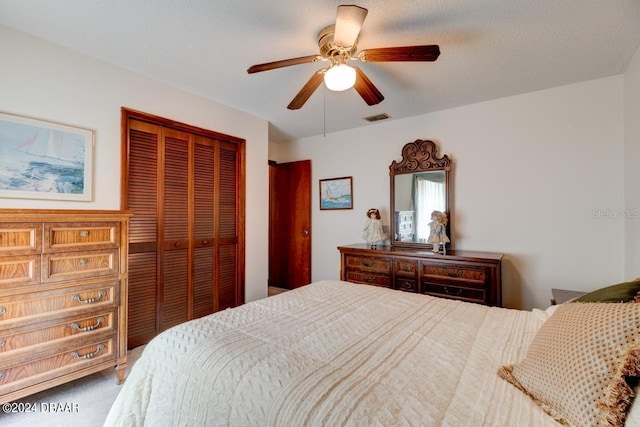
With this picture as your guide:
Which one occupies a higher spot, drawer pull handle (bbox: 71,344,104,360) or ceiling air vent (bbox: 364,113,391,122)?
ceiling air vent (bbox: 364,113,391,122)

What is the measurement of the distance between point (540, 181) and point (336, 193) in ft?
7.72

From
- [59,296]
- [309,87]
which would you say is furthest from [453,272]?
[59,296]

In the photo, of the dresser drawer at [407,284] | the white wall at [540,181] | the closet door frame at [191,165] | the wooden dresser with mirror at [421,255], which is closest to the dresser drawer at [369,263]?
the wooden dresser with mirror at [421,255]

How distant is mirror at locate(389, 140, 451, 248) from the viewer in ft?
10.6

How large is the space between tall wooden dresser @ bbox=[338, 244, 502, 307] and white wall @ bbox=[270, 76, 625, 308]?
15.6 inches

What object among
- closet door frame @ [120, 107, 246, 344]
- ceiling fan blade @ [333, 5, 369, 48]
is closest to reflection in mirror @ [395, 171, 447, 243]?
closet door frame @ [120, 107, 246, 344]

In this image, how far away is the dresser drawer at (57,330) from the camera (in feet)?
5.27

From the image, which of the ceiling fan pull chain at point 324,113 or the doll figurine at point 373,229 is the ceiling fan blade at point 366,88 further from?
the doll figurine at point 373,229

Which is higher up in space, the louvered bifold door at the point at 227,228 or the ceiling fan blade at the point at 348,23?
the ceiling fan blade at the point at 348,23

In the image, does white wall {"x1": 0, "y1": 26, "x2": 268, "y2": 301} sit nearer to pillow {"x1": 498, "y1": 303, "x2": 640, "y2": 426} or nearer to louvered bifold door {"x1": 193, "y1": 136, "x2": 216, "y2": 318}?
louvered bifold door {"x1": 193, "y1": 136, "x2": 216, "y2": 318}

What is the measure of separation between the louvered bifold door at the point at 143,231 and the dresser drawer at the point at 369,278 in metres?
2.04

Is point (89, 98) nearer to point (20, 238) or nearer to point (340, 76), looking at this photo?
point (20, 238)

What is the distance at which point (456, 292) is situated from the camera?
2693 mm


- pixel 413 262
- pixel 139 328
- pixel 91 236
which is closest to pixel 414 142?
pixel 413 262
